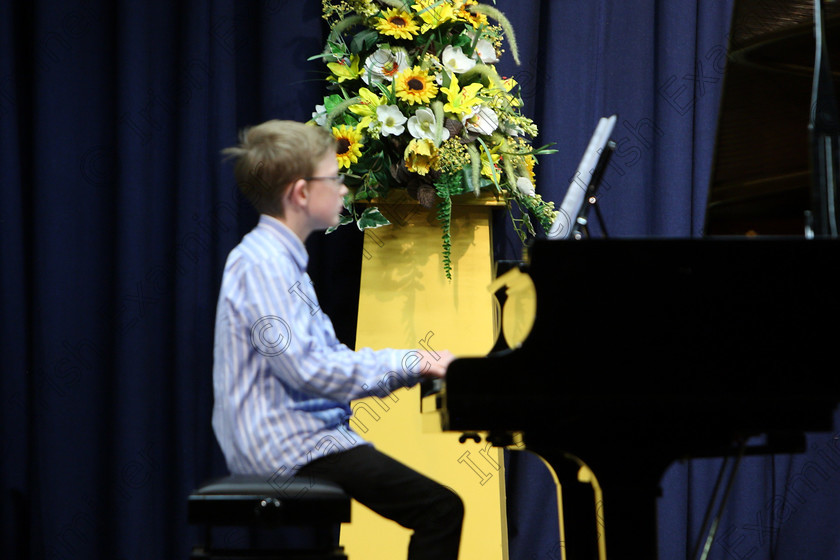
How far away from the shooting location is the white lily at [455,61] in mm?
2699

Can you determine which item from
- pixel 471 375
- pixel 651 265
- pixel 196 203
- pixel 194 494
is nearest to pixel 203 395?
pixel 196 203

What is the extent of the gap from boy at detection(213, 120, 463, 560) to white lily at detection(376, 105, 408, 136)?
28.7 inches

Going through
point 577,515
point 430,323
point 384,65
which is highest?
point 384,65

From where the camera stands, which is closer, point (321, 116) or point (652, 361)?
point (652, 361)

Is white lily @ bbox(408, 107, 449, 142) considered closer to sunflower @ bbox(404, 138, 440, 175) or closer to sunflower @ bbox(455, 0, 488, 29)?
sunflower @ bbox(404, 138, 440, 175)

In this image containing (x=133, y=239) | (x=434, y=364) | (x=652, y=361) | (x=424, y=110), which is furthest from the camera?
(x=133, y=239)

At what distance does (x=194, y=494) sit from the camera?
1710 millimetres

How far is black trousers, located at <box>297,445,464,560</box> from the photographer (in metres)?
1.85

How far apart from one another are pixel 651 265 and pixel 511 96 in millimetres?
1386

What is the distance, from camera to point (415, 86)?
2.61 metres

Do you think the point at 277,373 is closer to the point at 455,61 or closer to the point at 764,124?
the point at 455,61

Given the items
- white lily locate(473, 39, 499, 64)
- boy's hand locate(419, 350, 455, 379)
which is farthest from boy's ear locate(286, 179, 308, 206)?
white lily locate(473, 39, 499, 64)

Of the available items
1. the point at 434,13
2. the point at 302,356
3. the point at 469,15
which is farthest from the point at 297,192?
the point at 469,15

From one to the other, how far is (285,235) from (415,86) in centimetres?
79
